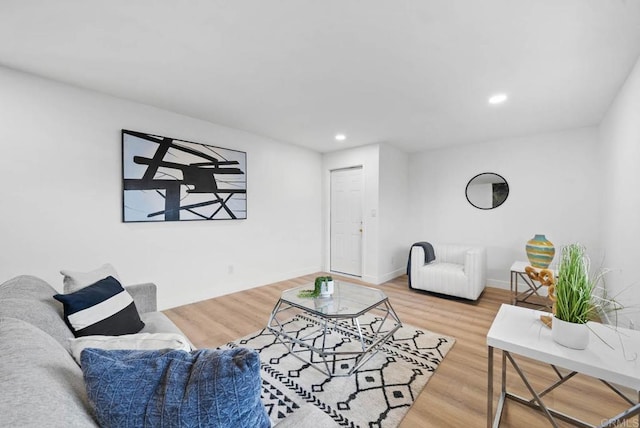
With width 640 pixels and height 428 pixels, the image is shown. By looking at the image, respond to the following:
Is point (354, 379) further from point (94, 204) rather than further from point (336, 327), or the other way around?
point (94, 204)

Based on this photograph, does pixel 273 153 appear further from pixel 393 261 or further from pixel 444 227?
pixel 444 227

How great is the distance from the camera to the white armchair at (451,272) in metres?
3.34

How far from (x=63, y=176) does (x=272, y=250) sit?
257 centimetres

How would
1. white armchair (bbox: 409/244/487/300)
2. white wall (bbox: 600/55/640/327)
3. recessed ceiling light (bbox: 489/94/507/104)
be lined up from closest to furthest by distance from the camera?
1. white wall (bbox: 600/55/640/327)
2. recessed ceiling light (bbox: 489/94/507/104)
3. white armchair (bbox: 409/244/487/300)

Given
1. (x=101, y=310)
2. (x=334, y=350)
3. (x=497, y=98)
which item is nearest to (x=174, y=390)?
(x=101, y=310)

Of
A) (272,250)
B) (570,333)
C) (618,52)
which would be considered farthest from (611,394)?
(272,250)

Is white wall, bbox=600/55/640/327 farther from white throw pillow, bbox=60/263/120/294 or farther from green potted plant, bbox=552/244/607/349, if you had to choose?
white throw pillow, bbox=60/263/120/294

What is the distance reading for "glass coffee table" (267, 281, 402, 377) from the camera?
197 cm

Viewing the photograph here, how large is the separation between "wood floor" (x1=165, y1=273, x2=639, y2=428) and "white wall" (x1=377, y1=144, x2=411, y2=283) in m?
0.62

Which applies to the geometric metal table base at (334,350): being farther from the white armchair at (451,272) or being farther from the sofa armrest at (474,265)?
the sofa armrest at (474,265)

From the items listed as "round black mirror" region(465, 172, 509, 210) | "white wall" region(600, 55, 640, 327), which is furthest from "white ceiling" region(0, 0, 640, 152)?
"round black mirror" region(465, 172, 509, 210)

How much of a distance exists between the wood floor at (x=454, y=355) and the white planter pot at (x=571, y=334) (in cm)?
41

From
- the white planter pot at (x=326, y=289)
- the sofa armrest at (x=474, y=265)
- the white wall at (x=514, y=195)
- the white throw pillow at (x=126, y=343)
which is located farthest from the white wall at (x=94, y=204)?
the white wall at (x=514, y=195)

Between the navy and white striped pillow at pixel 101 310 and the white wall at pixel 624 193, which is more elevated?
the white wall at pixel 624 193
